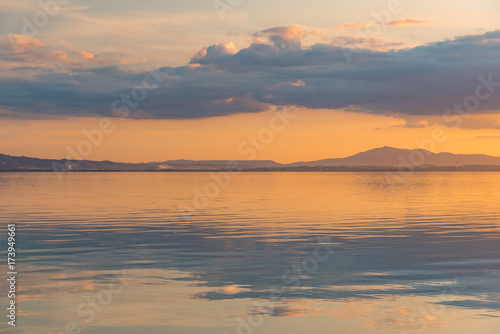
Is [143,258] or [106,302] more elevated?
[143,258]

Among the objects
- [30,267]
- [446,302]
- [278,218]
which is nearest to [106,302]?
[30,267]

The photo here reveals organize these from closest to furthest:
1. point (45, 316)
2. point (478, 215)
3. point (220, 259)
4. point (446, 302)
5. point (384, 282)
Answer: point (45, 316) < point (446, 302) < point (384, 282) < point (220, 259) < point (478, 215)

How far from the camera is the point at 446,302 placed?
2028 cm

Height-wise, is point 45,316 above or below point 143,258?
below

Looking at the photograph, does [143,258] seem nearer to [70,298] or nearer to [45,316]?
[70,298]

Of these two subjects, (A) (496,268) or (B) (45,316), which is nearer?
(B) (45,316)

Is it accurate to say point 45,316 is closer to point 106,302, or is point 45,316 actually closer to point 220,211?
point 106,302

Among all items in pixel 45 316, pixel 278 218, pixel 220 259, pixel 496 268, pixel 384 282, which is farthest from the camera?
pixel 278 218

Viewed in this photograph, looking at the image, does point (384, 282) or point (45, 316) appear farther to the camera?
point (384, 282)

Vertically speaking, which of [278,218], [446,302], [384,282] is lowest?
[446,302]

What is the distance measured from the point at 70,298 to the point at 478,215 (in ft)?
140

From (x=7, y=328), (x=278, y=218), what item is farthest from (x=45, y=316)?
(x=278, y=218)

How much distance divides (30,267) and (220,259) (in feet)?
26.0

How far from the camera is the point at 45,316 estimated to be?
62.2 feet
